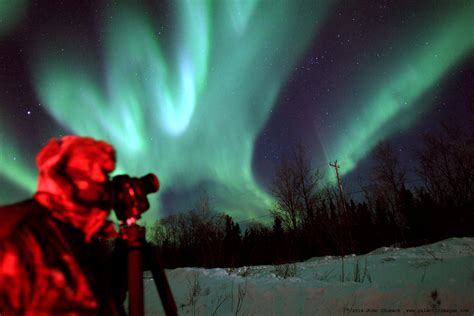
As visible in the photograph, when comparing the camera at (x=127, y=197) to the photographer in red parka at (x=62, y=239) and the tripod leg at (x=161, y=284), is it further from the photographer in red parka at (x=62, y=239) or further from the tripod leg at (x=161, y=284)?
the tripod leg at (x=161, y=284)

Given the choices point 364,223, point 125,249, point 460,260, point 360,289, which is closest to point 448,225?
point 364,223

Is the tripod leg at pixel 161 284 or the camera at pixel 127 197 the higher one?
the camera at pixel 127 197

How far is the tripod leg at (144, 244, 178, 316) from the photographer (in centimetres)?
157

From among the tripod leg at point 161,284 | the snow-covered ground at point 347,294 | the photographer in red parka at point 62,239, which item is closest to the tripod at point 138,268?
the tripod leg at point 161,284

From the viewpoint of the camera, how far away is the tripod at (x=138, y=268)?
Result: 139 cm

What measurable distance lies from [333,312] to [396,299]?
84 cm

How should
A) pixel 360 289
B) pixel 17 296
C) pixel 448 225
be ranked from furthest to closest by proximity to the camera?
pixel 448 225
pixel 360 289
pixel 17 296

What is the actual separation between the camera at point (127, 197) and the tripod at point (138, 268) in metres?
0.06

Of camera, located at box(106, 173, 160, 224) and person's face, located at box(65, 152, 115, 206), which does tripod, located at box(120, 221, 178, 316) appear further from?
person's face, located at box(65, 152, 115, 206)

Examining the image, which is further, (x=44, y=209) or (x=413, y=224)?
(x=413, y=224)

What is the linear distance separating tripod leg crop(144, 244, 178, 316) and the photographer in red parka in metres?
0.21

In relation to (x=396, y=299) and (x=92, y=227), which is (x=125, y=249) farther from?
(x=396, y=299)

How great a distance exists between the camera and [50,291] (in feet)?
4.31

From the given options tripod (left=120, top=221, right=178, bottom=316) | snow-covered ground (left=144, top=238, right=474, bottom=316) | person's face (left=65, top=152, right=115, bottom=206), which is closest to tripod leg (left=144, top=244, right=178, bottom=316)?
tripod (left=120, top=221, right=178, bottom=316)
